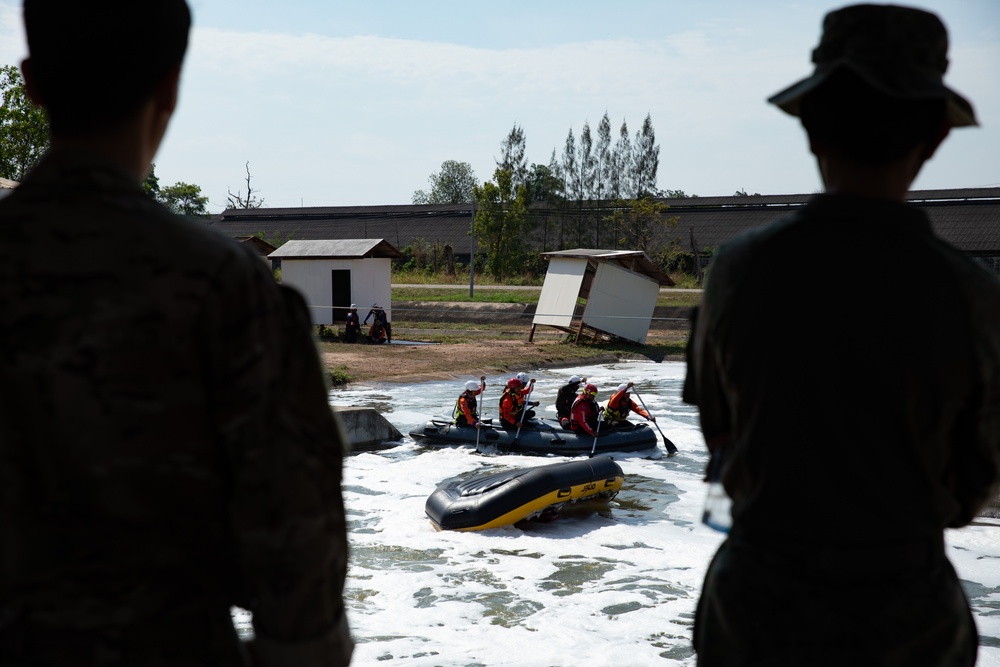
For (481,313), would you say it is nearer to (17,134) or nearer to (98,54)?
(17,134)

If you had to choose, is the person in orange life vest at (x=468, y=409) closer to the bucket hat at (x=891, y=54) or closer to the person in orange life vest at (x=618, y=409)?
the person in orange life vest at (x=618, y=409)

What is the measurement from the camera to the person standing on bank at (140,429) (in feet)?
3.90

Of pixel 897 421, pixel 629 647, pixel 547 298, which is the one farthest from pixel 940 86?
pixel 547 298

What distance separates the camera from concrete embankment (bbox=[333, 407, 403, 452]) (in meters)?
13.4

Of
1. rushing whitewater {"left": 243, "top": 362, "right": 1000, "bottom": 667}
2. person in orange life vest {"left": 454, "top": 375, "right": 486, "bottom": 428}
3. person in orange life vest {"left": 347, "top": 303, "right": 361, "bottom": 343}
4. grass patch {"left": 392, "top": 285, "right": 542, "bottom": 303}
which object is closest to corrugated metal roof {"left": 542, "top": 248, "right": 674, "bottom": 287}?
person in orange life vest {"left": 347, "top": 303, "right": 361, "bottom": 343}

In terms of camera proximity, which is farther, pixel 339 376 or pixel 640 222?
pixel 640 222

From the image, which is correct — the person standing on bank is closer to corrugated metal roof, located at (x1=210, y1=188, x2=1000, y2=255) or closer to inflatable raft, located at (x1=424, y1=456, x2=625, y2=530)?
inflatable raft, located at (x1=424, y1=456, x2=625, y2=530)

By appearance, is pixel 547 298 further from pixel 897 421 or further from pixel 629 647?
pixel 897 421

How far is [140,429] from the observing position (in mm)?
1196

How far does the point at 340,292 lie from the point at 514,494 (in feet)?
63.2

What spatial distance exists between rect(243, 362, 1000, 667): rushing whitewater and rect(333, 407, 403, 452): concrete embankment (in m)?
0.49

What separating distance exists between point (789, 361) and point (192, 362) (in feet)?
2.91

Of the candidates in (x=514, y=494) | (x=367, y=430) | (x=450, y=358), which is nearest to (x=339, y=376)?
(x=450, y=358)

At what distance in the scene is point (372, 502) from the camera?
35.8 ft
